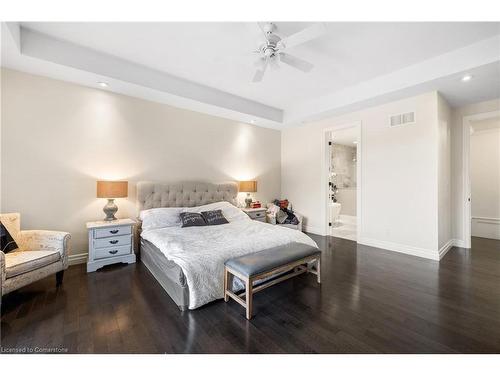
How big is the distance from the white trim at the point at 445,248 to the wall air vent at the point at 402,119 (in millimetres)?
2251

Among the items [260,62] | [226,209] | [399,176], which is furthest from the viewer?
[226,209]

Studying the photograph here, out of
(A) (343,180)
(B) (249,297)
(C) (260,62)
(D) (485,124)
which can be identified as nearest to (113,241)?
(B) (249,297)

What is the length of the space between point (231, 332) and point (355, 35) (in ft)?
11.1

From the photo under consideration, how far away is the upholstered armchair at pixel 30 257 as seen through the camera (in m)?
2.06

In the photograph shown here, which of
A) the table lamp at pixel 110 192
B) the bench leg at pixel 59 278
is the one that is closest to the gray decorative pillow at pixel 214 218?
the table lamp at pixel 110 192

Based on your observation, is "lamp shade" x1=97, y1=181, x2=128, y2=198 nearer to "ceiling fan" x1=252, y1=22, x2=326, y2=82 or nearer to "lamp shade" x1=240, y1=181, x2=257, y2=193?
"lamp shade" x1=240, y1=181, x2=257, y2=193

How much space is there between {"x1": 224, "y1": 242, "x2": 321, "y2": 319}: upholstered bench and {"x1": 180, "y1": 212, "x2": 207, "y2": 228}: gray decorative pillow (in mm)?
1437

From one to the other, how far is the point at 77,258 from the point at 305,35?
14.1 feet

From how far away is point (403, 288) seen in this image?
2547 mm

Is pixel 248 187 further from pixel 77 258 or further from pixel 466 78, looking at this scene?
pixel 466 78

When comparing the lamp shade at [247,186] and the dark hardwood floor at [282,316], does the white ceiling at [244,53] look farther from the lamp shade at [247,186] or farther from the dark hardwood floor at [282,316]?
the dark hardwood floor at [282,316]

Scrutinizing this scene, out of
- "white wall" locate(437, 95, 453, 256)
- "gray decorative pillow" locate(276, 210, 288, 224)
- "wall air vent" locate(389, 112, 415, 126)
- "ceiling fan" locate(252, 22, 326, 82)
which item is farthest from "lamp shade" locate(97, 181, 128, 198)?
"white wall" locate(437, 95, 453, 256)

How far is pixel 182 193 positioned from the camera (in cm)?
425

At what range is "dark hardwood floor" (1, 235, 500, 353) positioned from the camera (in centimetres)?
163
